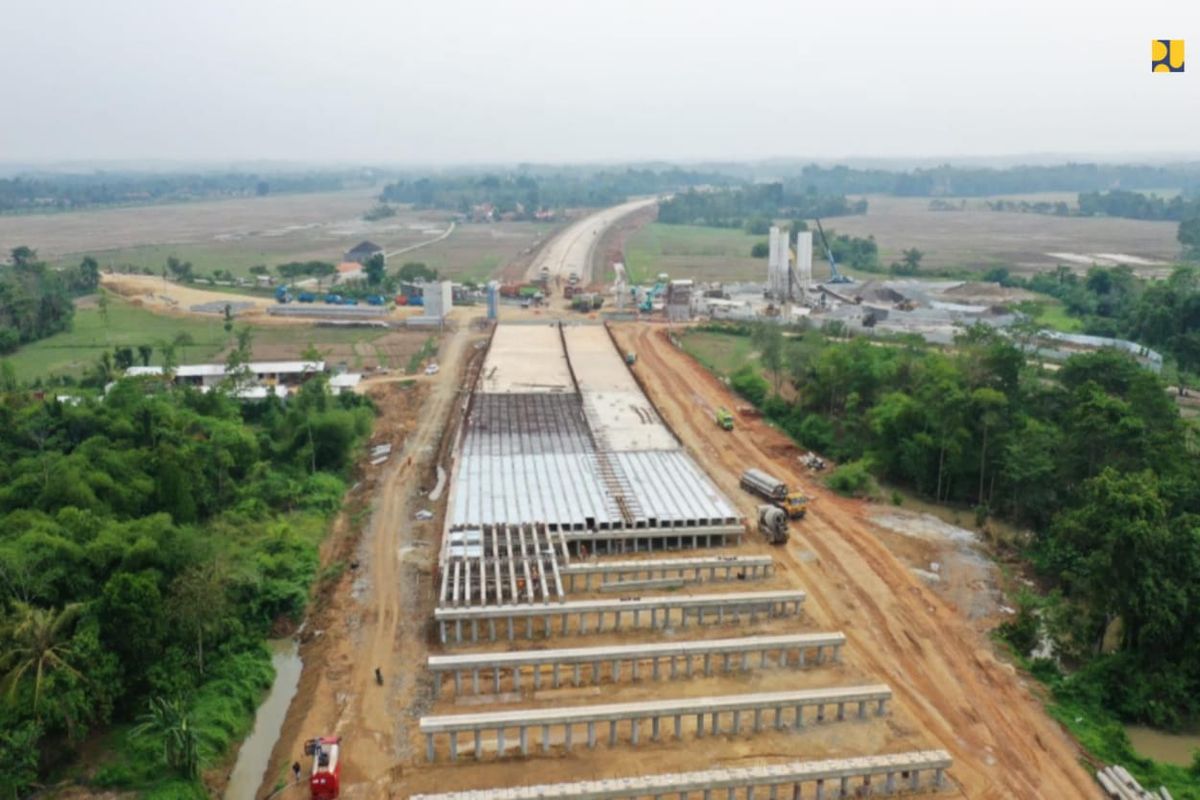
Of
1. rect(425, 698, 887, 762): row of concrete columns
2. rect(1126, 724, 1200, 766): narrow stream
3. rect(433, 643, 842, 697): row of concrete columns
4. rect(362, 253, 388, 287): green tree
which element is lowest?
rect(1126, 724, 1200, 766): narrow stream

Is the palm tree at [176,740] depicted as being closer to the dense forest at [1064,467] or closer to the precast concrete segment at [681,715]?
the precast concrete segment at [681,715]

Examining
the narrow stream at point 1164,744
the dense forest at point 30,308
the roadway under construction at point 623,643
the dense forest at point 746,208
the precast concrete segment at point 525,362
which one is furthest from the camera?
the dense forest at point 746,208

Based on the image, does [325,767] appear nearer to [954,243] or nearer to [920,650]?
[920,650]

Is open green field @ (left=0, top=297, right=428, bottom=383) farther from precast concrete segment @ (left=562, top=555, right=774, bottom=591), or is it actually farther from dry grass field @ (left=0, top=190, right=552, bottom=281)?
precast concrete segment @ (left=562, top=555, right=774, bottom=591)

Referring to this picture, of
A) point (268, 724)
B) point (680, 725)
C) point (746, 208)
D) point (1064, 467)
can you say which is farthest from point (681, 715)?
point (746, 208)

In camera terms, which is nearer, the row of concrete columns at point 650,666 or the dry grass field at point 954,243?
the row of concrete columns at point 650,666

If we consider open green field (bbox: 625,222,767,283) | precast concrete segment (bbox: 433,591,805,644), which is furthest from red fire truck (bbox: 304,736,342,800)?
open green field (bbox: 625,222,767,283)

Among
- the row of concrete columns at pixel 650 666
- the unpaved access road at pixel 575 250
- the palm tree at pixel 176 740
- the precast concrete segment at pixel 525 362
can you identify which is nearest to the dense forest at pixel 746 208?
the unpaved access road at pixel 575 250
